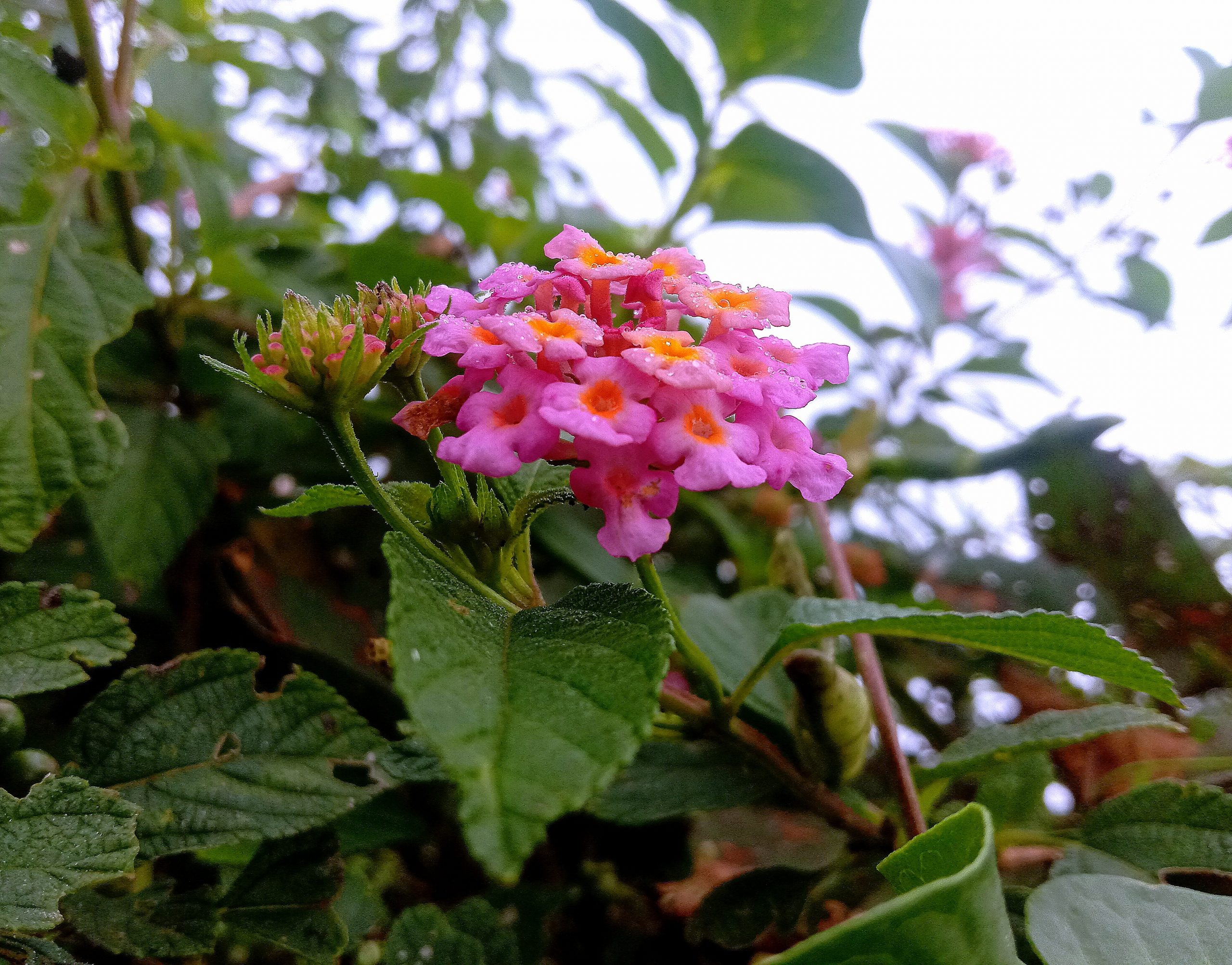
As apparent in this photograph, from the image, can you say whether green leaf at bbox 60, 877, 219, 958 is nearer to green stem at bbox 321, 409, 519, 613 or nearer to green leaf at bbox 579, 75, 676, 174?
green stem at bbox 321, 409, 519, 613

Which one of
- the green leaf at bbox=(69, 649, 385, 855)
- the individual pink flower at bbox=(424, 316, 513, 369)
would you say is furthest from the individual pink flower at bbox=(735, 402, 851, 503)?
the green leaf at bbox=(69, 649, 385, 855)

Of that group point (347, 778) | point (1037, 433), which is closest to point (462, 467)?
point (347, 778)

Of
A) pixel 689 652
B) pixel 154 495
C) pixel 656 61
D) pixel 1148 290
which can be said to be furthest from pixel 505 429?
pixel 1148 290

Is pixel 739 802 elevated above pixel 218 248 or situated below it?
below

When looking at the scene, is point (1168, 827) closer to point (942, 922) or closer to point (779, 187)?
point (942, 922)

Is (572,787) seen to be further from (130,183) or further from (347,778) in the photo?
(130,183)
